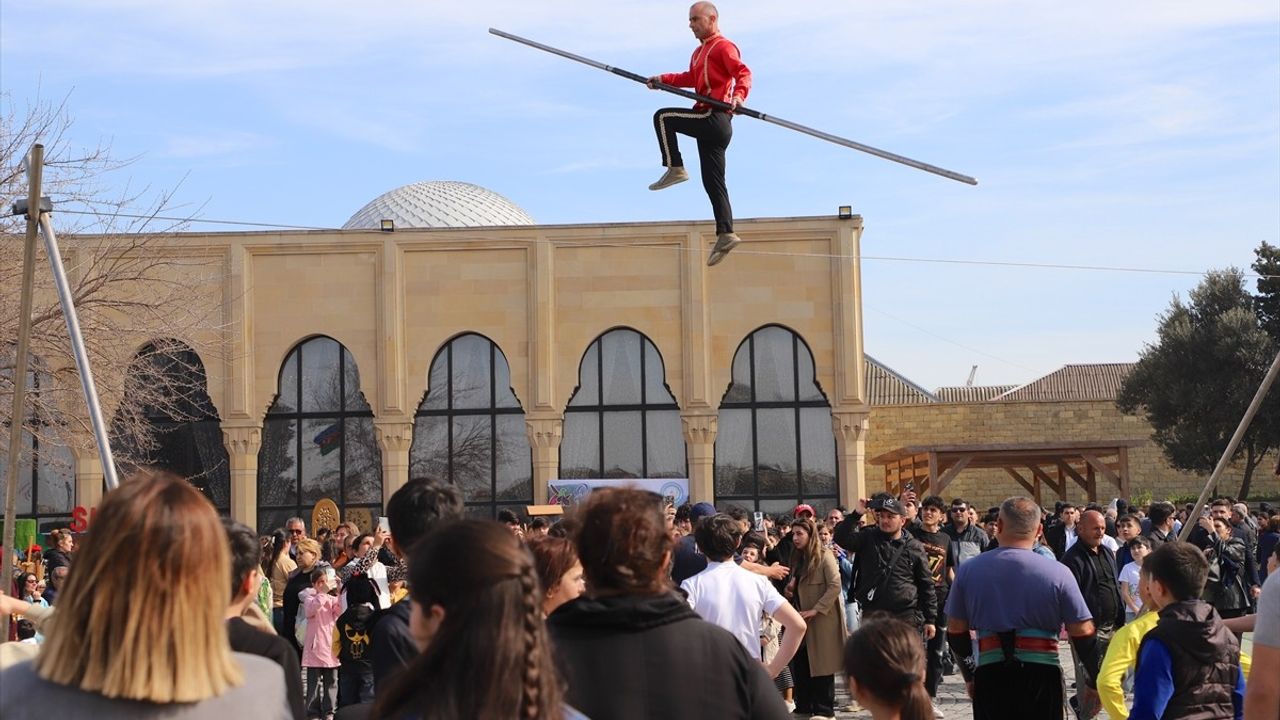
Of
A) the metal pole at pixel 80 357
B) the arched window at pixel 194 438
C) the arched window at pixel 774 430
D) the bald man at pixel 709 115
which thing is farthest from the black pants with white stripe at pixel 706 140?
the arched window at pixel 194 438

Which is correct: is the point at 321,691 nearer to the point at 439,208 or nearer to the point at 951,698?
the point at 951,698

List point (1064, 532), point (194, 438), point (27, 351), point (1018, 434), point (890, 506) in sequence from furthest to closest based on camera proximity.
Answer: point (1018, 434)
point (194, 438)
point (1064, 532)
point (890, 506)
point (27, 351)

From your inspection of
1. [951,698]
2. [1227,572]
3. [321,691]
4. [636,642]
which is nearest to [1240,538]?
[1227,572]

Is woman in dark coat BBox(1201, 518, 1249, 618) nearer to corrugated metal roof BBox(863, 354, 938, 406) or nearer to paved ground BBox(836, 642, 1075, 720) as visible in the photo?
paved ground BBox(836, 642, 1075, 720)

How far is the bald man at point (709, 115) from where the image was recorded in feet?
31.3

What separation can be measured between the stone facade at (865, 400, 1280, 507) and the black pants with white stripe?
29.8 metres

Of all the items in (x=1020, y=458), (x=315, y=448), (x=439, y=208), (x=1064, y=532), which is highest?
(x=439, y=208)

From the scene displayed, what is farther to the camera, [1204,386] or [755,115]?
[1204,386]

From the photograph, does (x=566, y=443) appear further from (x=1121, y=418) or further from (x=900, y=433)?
(x=1121, y=418)

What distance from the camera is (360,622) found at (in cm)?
1158

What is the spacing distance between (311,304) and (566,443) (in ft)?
20.2

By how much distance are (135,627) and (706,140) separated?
7525 mm

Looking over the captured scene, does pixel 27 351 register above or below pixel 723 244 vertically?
below

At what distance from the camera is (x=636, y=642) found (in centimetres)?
404
